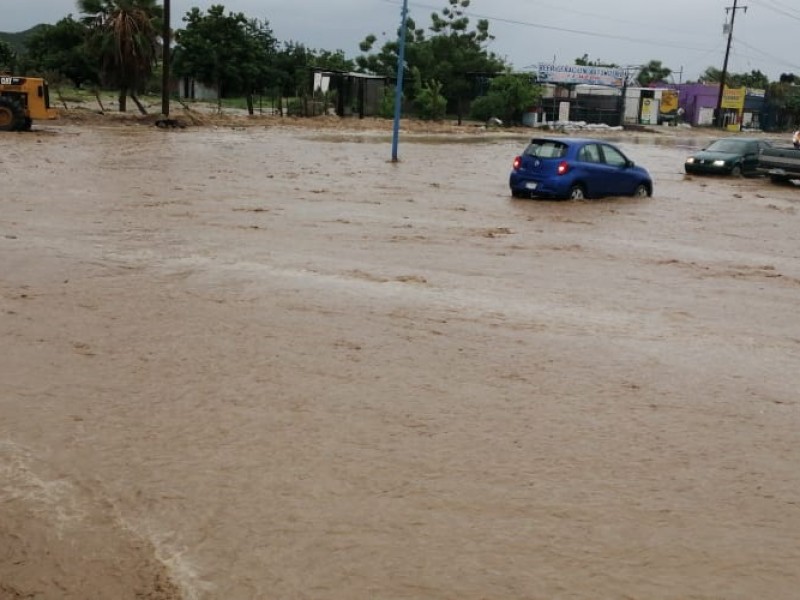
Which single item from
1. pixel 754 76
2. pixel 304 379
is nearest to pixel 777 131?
pixel 754 76

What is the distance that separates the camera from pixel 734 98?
275ft

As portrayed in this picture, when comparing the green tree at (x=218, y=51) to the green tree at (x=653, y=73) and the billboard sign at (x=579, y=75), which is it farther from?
the green tree at (x=653, y=73)

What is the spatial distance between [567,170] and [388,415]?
44.9ft

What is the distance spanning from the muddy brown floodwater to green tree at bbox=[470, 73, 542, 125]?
5271 centimetres

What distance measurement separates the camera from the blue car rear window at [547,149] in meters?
18.9

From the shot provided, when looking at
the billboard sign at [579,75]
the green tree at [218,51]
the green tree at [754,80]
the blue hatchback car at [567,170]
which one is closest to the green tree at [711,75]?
the green tree at [754,80]

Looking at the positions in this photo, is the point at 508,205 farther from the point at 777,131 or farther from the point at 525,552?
the point at 777,131

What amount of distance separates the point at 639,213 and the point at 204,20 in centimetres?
4433

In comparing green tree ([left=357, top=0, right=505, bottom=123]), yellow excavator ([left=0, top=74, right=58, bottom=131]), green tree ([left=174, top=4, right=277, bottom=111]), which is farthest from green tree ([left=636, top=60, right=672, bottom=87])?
yellow excavator ([left=0, top=74, right=58, bottom=131])

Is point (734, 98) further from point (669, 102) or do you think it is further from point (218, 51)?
point (218, 51)

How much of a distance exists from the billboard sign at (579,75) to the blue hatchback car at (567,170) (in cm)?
5222

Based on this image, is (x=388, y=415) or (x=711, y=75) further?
(x=711, y=75)

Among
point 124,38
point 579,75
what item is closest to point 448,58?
point 579,75

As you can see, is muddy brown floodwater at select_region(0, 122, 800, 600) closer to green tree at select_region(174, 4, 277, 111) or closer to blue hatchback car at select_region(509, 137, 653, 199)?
blue hatchback car at select_region(509, 137, 653, 199)
